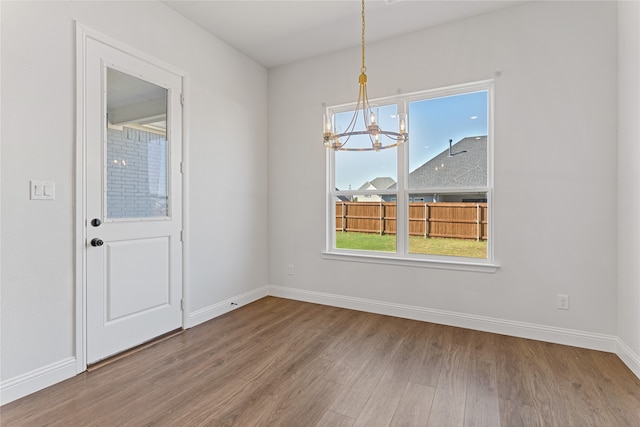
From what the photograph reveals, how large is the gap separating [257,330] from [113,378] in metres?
1.18

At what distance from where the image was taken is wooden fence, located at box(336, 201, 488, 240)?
312 cm

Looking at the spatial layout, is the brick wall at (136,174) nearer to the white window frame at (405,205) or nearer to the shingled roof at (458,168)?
the white window frame at (405,205)

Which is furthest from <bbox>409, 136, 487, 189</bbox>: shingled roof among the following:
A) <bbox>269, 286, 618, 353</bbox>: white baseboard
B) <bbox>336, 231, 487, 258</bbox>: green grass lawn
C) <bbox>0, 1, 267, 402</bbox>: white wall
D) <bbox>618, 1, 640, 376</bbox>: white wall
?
<bbox>0, 1, 267, 402</bbox>: white wall

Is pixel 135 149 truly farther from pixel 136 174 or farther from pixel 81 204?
pixel 81 204

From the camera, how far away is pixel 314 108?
3.83m

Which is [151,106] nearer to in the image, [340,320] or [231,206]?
[231,206]

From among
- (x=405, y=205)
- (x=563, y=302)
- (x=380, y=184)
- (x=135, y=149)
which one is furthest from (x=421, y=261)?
(x=135, y=149)

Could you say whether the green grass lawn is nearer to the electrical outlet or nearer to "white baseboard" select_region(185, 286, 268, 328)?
the electrical outlet

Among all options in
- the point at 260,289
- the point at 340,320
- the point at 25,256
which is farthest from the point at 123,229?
the point at 340,320

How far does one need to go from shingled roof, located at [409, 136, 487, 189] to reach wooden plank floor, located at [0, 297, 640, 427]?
150 cm

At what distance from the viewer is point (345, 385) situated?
2.07 meters

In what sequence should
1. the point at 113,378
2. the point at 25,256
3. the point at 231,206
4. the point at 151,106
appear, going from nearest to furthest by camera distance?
the point at 25,256 < the point at 113,378 < the point at 151,106 < the point at 231,206

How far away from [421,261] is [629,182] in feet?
5.69

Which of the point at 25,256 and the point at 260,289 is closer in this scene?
the point at 25,256
